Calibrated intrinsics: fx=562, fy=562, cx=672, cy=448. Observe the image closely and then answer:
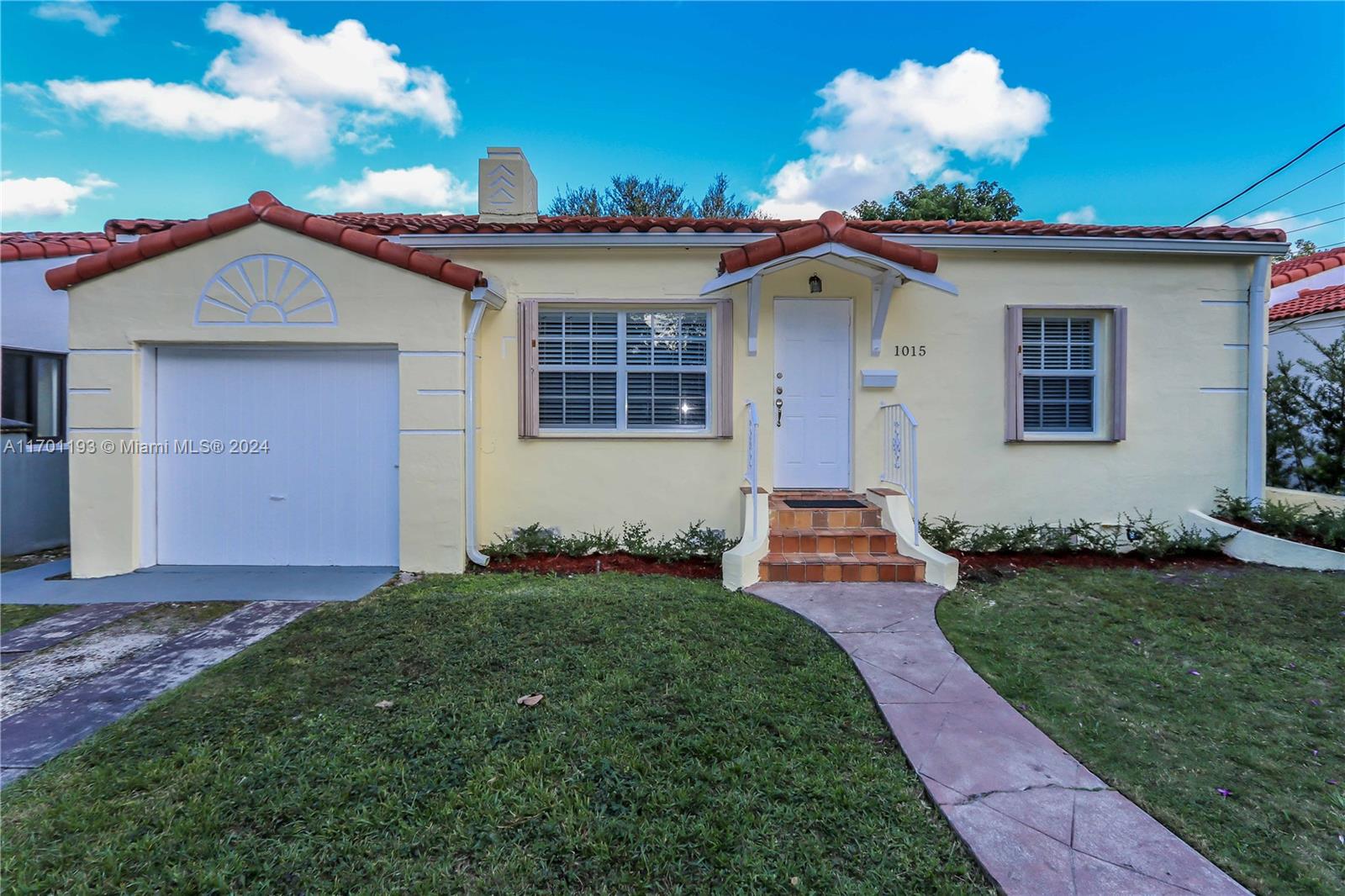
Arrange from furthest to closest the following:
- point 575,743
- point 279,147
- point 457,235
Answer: point 279,147 → point 457,235 → point 575,743

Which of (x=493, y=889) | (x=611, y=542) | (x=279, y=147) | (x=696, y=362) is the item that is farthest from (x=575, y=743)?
(x=279, y=147)

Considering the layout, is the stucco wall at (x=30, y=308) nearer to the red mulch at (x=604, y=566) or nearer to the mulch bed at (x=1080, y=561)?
the red mulch at (x=604, y=566)

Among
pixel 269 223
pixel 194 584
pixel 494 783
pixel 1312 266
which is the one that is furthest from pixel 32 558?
pixel 1312 266

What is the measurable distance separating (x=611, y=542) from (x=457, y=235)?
11.7ft

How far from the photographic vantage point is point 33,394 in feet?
21.6

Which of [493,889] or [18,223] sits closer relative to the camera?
[493,889]

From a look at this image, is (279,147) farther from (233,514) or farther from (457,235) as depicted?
(233,514)

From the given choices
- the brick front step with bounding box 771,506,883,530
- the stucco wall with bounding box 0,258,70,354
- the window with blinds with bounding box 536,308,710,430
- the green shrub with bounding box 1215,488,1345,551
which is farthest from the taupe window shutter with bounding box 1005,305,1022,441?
the stucco wall with bounding box 0,258,70,354

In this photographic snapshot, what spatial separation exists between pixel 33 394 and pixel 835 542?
9238mm

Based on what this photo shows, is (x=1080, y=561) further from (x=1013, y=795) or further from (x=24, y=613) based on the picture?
(x=24, y=613)

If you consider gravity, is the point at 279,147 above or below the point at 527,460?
above

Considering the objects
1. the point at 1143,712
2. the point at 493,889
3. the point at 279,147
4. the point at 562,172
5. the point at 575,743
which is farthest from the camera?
the point at 562,172

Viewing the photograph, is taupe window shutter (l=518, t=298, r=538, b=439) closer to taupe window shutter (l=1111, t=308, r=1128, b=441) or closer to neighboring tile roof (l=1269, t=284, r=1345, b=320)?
taupe window shutter (l=1111, t=308, r=1128, b=441)

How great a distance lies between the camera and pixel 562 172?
623 inches
